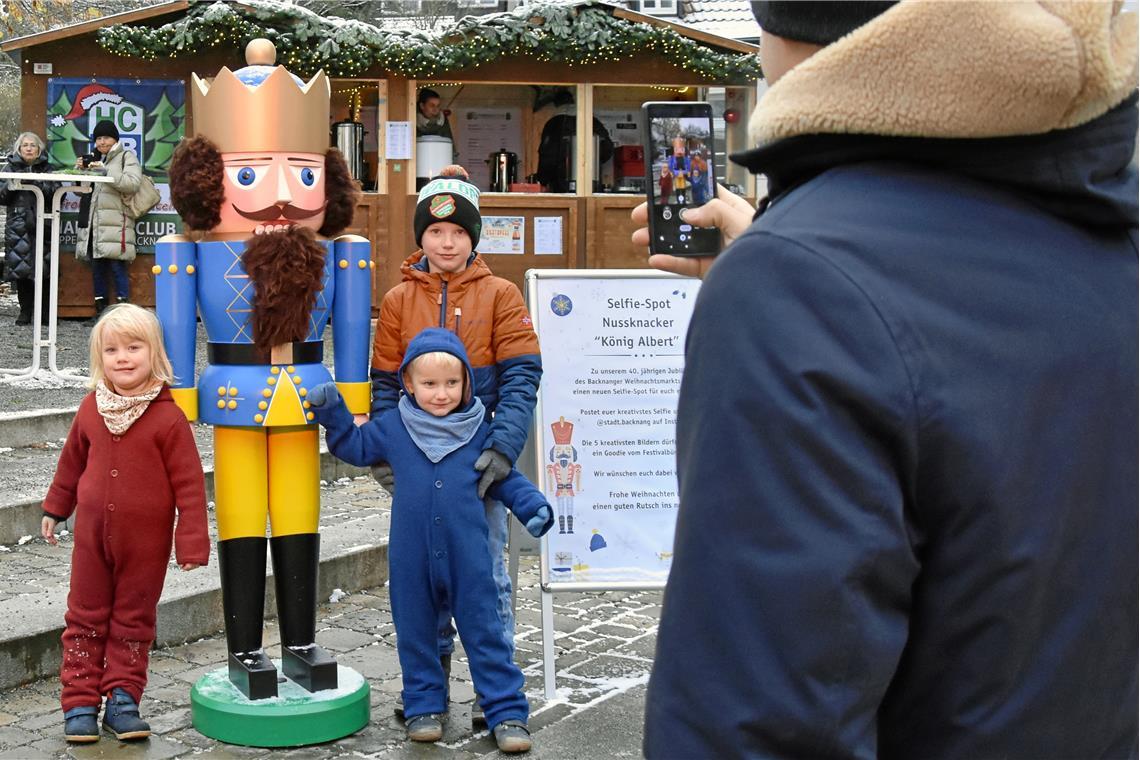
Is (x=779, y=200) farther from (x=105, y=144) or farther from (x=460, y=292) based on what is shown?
(x=105, y=144)

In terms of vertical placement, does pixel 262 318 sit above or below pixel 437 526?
above

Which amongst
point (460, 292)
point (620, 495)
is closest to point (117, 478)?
point (460, 292)

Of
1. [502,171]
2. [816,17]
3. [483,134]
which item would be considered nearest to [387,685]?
[816,17]

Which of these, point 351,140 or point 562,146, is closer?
point 351,140

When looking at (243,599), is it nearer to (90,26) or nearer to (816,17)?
(816,17)

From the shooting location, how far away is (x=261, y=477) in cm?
438

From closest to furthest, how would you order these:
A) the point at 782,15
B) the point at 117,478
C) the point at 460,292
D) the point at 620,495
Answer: the point at 782,15 < the point at 117,478 < the point at 460,292 < the point at 620,495

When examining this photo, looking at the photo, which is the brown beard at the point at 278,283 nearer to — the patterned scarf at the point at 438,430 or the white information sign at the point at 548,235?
the patterned scarf at the point at 438,430

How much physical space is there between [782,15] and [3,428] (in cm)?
666

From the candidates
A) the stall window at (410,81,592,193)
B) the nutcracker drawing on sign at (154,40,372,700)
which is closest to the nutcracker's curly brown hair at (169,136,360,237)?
the nutcracker drawing on sign at (154,40,372,700)

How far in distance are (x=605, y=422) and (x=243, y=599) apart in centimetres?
145

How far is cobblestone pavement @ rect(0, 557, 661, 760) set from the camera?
4250 mm

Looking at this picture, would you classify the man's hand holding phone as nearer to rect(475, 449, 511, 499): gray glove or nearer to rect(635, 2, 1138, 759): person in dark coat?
rect(635, 2, 1138, 759): person in dark coat

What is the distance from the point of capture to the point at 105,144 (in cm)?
1159
